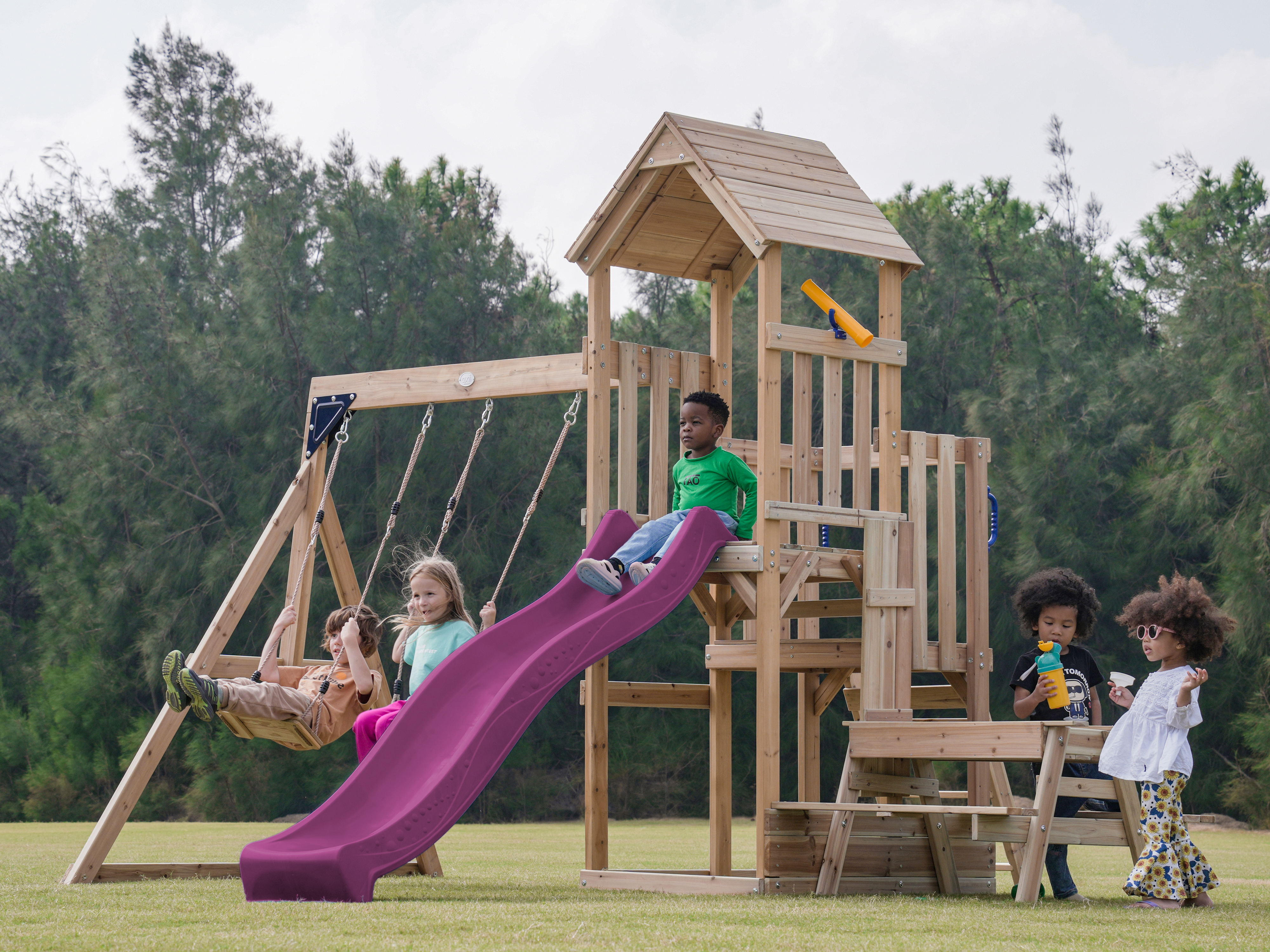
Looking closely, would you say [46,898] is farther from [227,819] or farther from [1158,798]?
[227,819]

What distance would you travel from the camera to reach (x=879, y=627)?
247 inches

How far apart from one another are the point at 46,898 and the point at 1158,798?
14.0 feet

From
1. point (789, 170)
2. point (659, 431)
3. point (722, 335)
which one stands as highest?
point (789, 170)

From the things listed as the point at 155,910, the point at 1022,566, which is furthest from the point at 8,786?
the point at 155,910

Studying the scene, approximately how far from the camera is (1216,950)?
372 centimetres

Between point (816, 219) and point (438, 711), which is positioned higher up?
point (816, 219)

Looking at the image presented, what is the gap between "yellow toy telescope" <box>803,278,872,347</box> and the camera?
20.8 feet

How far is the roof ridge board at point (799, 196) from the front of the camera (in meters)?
6.48

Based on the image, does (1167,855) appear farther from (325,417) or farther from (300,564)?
(325,417)

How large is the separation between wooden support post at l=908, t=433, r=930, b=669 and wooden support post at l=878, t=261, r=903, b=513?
3.8 inches

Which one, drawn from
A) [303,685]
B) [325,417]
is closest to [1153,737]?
[303,685]

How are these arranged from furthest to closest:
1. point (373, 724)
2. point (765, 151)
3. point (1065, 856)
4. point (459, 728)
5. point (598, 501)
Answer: point (598, 501)
point (765, 151)
point (373, 724)
point (1065, 856)
point (459, 728)

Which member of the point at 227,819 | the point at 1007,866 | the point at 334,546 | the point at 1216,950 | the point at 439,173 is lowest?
the point at 227,819

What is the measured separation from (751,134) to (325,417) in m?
2.87
